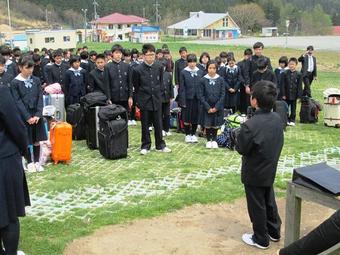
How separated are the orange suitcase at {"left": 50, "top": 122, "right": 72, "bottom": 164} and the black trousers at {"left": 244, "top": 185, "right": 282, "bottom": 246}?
3.80 meters

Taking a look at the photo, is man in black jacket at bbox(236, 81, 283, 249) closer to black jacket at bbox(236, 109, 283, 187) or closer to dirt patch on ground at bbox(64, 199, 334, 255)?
black jacket at bbox(236, 109, 283, 187)

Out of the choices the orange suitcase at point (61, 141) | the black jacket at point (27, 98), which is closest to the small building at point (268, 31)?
the orange suitcase at point (61, 141)

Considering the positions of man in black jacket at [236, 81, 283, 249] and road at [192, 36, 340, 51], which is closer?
man in black jacket at [236, 81, 283, 249]

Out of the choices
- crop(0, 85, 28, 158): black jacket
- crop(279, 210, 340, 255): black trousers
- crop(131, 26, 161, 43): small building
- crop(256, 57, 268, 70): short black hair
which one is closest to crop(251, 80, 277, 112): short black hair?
crop(279, 210, 340, 255): black trousers

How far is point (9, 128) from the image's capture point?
407 centimetres

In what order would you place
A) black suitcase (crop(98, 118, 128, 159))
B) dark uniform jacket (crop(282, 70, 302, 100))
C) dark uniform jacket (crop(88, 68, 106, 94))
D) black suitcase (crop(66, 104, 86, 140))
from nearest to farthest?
black suitcase (crop(98, 118, 128, 159)) < black suitcase (crop(66, 104, 86, 140)) < dark uniform jacket (crop(88, 68, 106, 94)) < dark uniform jacket (crop(282, 70, 302, 100))

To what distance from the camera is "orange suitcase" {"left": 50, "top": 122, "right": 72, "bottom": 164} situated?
25.6 ft

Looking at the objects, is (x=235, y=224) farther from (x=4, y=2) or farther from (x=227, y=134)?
(x=4, y=2)

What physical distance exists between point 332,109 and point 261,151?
655cm

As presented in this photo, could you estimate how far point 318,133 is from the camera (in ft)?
33.8

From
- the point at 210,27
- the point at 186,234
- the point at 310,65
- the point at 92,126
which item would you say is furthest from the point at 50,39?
the point at 186,234

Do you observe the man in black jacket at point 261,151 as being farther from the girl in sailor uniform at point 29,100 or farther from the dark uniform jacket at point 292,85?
the dark uniform jacket at point 292,85

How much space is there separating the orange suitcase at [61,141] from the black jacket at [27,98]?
23.1 inches

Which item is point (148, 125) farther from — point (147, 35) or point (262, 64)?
point (147, 35)
